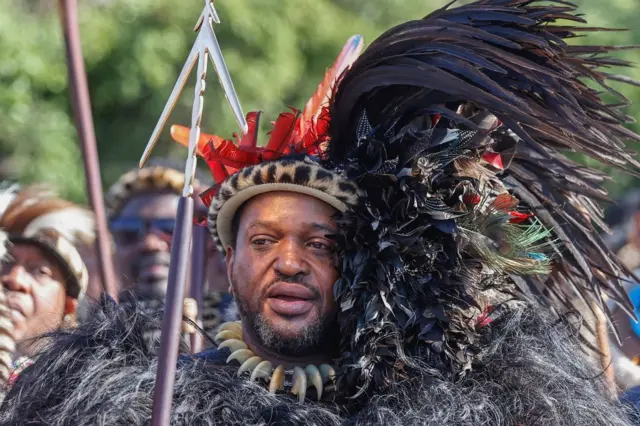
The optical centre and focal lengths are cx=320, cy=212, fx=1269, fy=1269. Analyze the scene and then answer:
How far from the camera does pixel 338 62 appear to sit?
4457mm

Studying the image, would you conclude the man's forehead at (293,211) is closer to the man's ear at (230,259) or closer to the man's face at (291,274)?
the man's face at (291,274)

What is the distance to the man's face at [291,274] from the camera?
3920 mm

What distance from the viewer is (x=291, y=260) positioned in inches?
154

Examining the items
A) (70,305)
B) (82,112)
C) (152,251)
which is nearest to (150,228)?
(152,251)

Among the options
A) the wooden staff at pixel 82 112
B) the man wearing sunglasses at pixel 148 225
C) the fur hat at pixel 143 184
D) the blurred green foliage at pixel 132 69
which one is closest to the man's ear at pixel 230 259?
the wooden staff at pixel 82 112

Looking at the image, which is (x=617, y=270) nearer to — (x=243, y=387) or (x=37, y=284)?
(x=243, y=387)

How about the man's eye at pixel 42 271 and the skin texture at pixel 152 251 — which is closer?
the man's eye at pixel 42 271

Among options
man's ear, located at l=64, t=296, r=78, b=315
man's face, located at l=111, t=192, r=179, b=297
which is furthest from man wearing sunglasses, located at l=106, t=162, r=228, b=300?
man's ear, located at l=64, t=296, r=78, b=315

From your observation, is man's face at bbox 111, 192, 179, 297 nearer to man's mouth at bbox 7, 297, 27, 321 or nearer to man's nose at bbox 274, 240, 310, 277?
man's mouth at bbox 7, 297, 27, 321

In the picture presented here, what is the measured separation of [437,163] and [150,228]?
9.82ft

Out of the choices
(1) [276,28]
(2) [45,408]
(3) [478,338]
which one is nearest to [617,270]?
(3) [478,338]

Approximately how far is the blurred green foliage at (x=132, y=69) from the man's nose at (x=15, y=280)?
4066 millimetres

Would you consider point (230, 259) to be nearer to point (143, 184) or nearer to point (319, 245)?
point (319, 245)

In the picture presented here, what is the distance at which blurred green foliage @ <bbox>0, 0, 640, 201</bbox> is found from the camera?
9.58 metres
